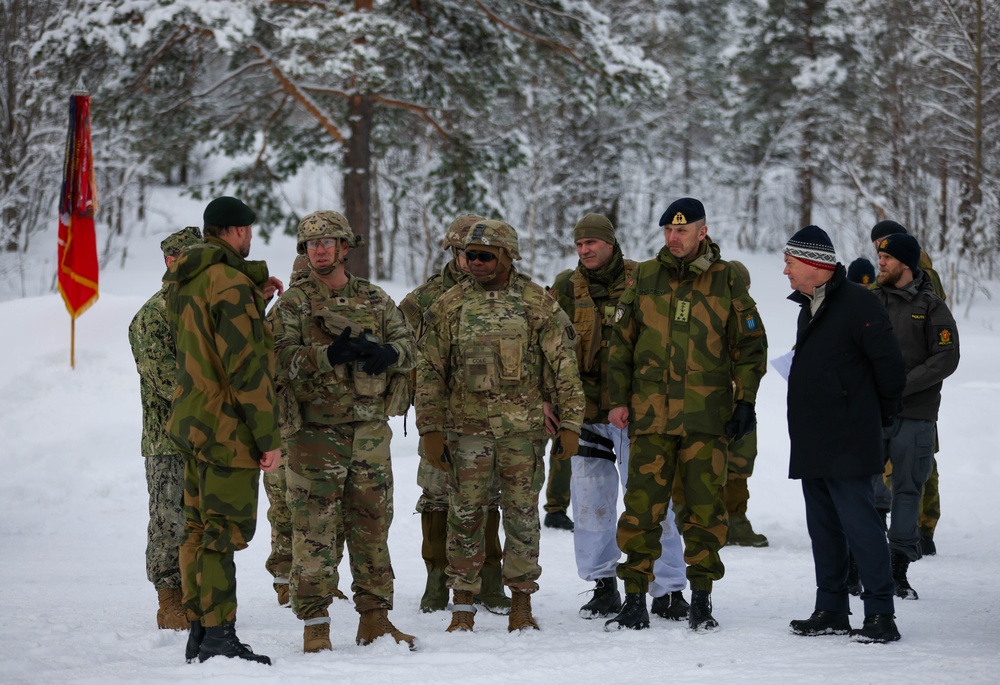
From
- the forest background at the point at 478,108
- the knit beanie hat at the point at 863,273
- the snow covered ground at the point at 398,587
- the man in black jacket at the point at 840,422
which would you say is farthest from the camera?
the forest background at the point at 478,108

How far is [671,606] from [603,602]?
0.42 metres

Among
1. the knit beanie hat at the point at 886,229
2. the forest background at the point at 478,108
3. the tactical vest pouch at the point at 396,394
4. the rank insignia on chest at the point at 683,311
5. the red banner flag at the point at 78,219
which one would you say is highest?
the forest background at the point at 478,108

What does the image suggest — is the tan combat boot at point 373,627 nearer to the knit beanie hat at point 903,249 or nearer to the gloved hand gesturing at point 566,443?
the gloved hand gesturing at point 566,443

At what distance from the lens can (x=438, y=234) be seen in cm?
2669

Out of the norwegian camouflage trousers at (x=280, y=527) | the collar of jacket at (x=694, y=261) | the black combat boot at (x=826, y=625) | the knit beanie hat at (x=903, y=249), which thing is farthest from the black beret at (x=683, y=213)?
the norwegian camouflage trousers at (x=280, y=527)

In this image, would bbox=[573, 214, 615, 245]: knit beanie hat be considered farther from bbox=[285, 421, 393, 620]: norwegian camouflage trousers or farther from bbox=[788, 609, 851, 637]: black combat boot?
bbox=[788, 609, 851, 637]: black combat boot

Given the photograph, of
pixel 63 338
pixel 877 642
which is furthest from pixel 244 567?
pixel 63 338

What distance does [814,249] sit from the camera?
5.38m

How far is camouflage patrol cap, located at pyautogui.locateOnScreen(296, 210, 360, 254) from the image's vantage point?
17.0 feet

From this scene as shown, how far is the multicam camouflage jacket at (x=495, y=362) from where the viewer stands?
5.57 m

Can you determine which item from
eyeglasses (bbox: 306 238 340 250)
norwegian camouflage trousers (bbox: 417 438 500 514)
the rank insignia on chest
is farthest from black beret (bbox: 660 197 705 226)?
norwegian camouflage trousers (bbox: 417 438 500 514)

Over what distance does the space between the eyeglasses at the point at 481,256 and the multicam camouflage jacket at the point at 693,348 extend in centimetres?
91

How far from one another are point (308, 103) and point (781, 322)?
1309cm

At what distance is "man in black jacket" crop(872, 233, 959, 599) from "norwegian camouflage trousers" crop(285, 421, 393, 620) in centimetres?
348
